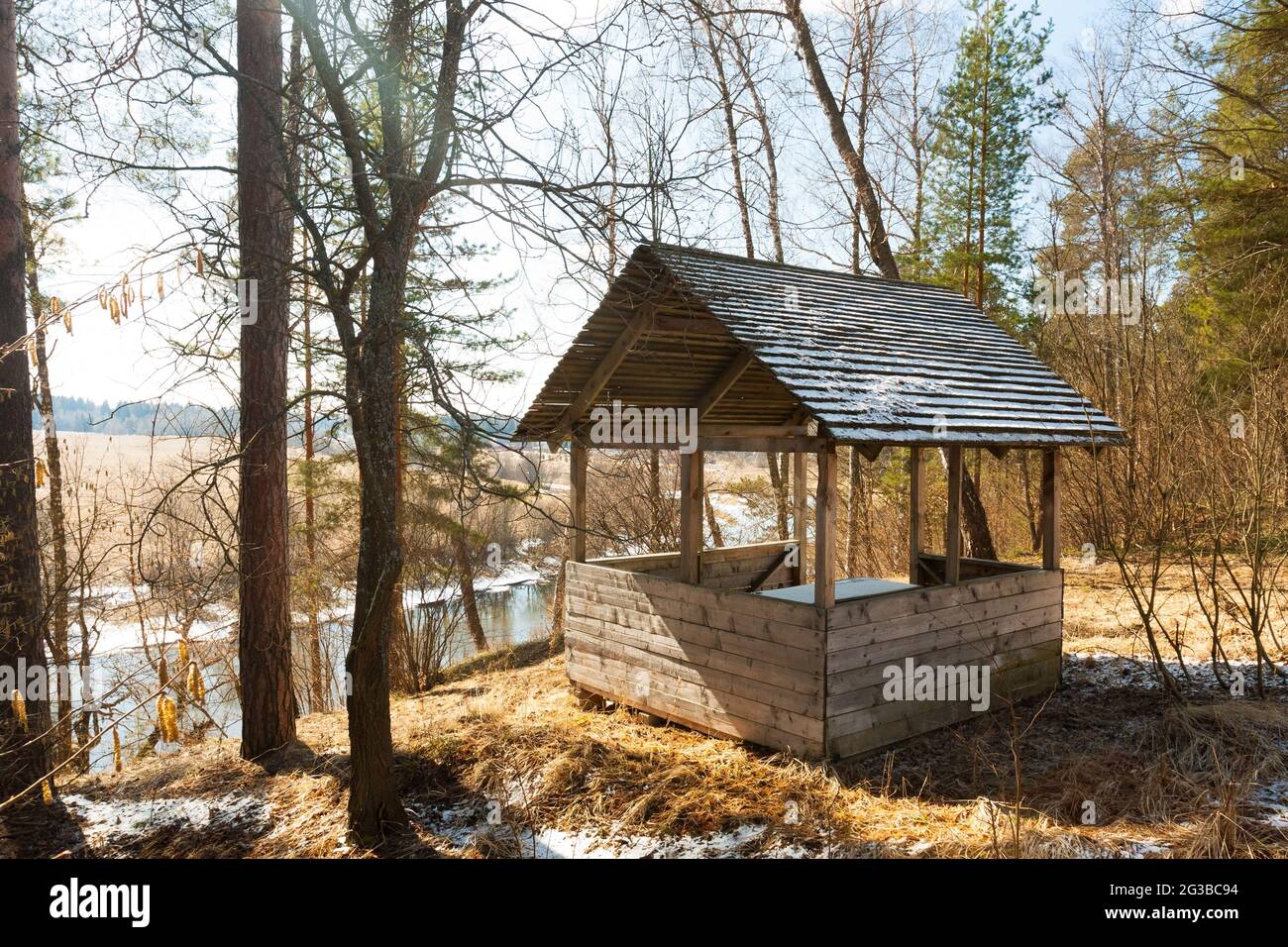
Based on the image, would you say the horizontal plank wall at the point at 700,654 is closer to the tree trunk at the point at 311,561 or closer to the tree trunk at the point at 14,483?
the tree trunk at the point at 14,483

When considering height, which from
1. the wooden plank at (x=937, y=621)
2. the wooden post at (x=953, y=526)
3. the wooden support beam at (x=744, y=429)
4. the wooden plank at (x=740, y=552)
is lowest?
the wooden plank at (x=937, y=621)

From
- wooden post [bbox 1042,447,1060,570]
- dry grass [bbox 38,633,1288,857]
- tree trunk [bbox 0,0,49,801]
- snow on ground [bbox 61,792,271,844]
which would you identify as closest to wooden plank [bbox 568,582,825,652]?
dry grass [bbox 38,633,1288,857]

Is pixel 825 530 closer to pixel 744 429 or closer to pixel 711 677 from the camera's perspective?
pixel 711 677

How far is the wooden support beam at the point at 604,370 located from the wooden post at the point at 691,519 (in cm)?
104

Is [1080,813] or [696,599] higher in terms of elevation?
[696,599]

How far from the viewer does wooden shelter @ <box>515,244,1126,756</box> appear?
5.74m

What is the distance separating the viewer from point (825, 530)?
5.65 meters

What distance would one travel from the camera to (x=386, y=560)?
4613mm

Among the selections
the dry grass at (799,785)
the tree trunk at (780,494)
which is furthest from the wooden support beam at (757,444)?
the tree trunk at (780,494)

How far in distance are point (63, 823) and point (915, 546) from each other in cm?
786

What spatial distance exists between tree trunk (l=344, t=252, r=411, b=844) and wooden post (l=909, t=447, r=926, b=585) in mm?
5212

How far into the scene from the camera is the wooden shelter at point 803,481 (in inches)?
226

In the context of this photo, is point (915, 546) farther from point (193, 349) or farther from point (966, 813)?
point (193, 349)
